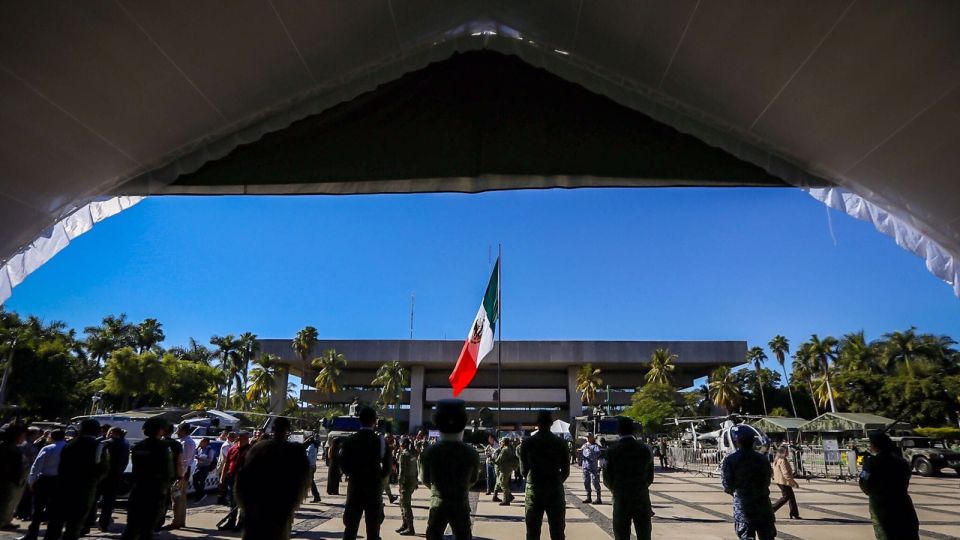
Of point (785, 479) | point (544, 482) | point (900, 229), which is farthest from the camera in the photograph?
point (785, 479)

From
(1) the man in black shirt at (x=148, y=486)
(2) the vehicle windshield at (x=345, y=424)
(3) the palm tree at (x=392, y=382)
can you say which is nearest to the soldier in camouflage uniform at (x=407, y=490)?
(1) the man in black shirt at (x=148, y=486)

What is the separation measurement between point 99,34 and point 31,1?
0.38 meters

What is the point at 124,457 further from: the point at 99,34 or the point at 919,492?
the point at 919,492

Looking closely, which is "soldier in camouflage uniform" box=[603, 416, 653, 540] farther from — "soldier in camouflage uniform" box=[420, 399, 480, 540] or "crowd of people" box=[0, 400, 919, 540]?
"soldier in camouflage uniform" box=[420, 399, 480, 540]

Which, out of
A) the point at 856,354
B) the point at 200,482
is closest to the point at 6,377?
the point at 200,482

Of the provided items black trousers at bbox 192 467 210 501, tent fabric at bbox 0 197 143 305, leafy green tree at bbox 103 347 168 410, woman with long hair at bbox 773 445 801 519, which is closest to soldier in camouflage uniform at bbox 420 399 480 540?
tent fabric at bbox 0 197 143 305

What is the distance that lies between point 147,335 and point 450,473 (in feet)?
235

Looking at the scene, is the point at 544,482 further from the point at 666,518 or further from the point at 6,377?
the point at 6,377

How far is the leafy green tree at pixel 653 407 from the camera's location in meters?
43.1

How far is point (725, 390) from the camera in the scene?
54.8m

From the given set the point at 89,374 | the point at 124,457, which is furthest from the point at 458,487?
the point at 89,374

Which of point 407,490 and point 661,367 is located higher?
point 661,367

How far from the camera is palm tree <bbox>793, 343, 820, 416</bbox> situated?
6512 centimetres

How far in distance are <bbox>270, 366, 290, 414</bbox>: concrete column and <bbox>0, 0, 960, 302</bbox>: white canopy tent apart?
187 ft
